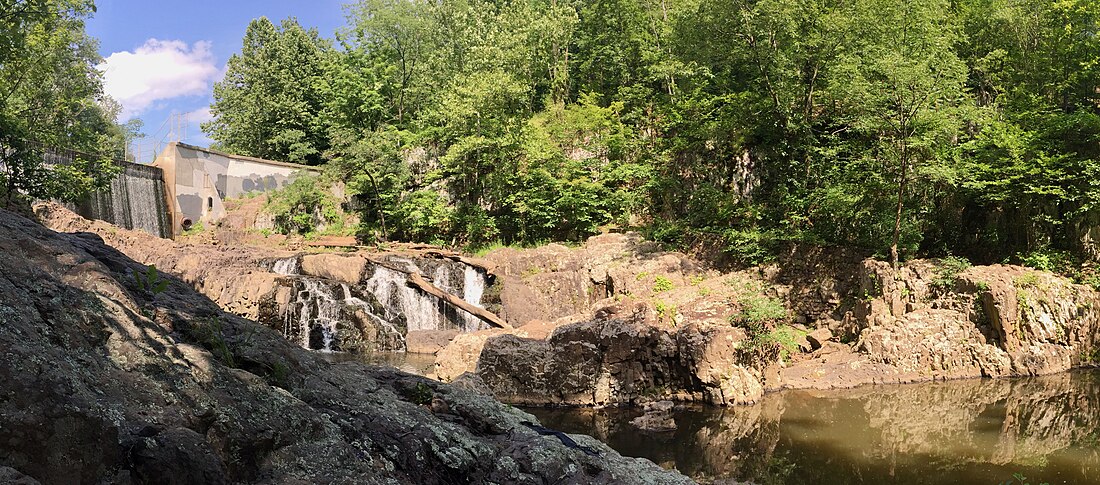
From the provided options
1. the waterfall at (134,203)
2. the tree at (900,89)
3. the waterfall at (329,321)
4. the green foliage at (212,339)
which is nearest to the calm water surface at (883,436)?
the tree at (900,89)

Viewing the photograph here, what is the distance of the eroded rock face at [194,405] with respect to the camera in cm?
221

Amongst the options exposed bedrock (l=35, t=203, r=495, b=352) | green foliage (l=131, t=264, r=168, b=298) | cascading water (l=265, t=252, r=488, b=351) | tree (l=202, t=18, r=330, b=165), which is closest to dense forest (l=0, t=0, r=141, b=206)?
exposed bedrock (l=35, t=203, r=495, b=352)

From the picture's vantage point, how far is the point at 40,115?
29.2 metres

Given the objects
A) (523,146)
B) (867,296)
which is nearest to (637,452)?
(867,296)

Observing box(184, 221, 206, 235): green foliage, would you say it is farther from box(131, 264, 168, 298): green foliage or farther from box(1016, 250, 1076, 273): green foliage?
box(1016, 250, 1076, 273): green foliage

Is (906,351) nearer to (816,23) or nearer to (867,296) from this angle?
(867,296)

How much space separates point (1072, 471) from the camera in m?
9.04

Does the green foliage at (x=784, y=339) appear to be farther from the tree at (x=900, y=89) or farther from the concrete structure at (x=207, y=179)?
the concrete structure at (x=207, y=179)

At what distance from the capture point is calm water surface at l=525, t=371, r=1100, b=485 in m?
9.12

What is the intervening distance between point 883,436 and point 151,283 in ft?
35.3

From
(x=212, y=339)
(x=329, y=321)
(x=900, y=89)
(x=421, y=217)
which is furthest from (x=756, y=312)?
(x=421, y=217)

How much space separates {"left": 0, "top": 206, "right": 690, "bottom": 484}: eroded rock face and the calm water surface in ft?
19.3

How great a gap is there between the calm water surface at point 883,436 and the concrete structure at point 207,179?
2532 centimetres

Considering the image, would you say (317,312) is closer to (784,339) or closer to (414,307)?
(414,307)
